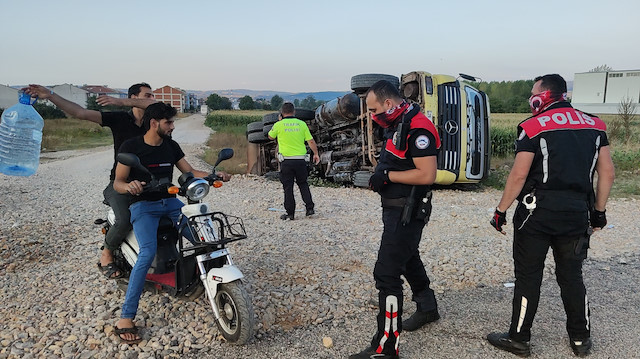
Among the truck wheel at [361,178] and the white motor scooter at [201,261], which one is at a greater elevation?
the white motor scooter at [201,261]

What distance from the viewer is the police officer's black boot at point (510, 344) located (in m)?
3.56

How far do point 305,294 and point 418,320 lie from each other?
1194 mm

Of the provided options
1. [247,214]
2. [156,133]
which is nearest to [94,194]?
[247,214]

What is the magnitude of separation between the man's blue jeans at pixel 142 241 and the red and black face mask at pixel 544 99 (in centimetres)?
308

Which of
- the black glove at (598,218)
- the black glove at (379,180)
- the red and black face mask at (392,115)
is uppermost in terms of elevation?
the red and black face mask at (392,115)

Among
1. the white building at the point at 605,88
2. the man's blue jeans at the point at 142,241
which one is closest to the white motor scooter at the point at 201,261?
the man's blue jeans at the point at 142,241

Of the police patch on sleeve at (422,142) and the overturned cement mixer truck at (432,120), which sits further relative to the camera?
the overturned cement mixer truck at (432,120)

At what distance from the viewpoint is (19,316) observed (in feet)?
13.6

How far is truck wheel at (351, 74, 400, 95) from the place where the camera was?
11.1 metres

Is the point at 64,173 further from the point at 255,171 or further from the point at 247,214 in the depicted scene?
the point at 247,214

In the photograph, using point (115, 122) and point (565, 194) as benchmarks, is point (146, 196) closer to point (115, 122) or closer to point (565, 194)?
point (115, 122)

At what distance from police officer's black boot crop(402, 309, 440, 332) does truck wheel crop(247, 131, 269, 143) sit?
1000 cm

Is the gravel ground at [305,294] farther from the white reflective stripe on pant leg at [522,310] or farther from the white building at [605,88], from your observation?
the white building at [605,88]

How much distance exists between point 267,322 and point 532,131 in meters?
2.62
